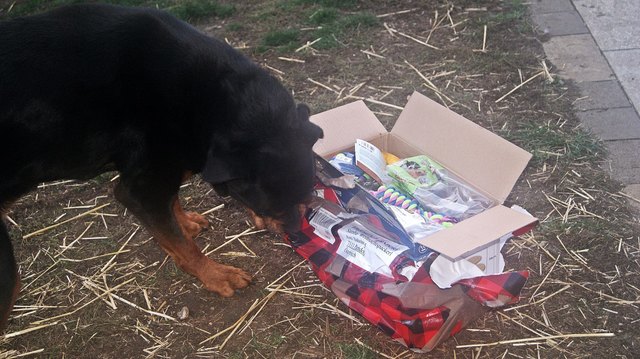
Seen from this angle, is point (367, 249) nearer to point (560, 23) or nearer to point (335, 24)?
point (335, 24)

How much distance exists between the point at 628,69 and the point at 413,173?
88.0 inches

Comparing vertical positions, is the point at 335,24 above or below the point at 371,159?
below

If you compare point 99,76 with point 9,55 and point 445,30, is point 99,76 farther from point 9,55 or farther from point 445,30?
point 445,30

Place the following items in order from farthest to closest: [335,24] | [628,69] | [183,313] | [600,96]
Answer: [335,24] < [628,69] < [600,96] < [183,313]

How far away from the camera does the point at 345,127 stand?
363 cm

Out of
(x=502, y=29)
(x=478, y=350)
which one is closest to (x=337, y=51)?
(x=502, y=29)

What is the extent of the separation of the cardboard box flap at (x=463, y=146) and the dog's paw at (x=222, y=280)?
1.25m

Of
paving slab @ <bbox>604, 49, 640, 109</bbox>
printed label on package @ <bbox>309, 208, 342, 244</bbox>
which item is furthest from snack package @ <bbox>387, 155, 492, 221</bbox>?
paving slab @ <bbox>604, 49, 640, 109</bbox>

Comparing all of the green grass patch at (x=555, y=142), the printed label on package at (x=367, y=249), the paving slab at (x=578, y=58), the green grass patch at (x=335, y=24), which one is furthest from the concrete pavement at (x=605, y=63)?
the printed label on package at (x=367, y=249)

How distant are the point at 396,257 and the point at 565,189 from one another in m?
1.32

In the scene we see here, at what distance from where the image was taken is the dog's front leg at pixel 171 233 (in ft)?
9.62

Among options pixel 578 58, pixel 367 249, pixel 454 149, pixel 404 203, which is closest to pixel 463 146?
pixel 454 149

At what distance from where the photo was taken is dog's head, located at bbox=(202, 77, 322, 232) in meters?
2.74

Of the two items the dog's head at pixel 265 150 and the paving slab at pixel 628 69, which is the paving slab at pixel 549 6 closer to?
the paving slab at pixel 628 69
